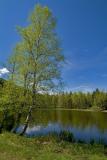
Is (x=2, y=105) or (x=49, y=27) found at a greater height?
(x=49, y=27)

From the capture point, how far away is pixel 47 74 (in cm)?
2023

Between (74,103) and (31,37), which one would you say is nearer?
(31,37)

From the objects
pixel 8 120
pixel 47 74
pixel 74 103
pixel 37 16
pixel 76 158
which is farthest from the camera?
pixel 74 103

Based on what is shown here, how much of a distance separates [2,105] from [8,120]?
595cm

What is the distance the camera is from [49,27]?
21.5m

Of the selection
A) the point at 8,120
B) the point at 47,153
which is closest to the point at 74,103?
the point at 8,120

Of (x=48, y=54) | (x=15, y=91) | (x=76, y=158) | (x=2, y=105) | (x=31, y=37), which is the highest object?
(x=31, y=37)

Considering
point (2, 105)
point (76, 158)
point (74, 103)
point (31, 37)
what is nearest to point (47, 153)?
point (76, 158)

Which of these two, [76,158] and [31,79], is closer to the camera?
[76,158]

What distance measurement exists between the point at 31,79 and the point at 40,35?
4391 millimetres

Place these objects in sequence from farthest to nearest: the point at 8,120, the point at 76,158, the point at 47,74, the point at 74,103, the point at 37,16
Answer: the point at 74,103, the point at 8,120, the point at 37,16, the point at 47,74, the point at 76,158

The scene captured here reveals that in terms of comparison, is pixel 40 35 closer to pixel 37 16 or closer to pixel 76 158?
pixel 37 16

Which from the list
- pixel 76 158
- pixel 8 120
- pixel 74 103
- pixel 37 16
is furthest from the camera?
pixel 74 103

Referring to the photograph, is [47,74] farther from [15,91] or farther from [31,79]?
[15,91]
